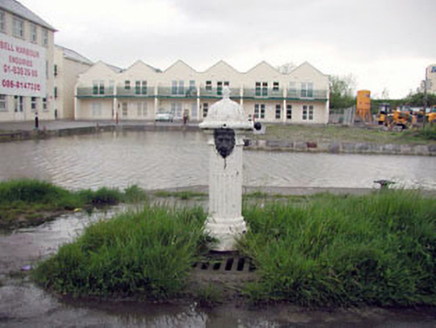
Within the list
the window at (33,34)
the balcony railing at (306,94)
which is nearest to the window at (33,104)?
the window at (33,34)

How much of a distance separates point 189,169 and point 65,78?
179 ft

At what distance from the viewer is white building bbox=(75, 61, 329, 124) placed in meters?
64.1

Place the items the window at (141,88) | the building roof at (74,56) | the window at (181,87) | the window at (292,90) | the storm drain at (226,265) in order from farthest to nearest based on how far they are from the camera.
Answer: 1. the building roof at (74,56)
2. the window at (141,88)
3. the window at (181,87)
4. the window at (292,90)
5. the storm drain at (226,265)

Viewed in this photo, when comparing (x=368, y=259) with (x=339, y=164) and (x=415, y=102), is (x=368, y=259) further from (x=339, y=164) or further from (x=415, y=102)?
(x=415, y=102)

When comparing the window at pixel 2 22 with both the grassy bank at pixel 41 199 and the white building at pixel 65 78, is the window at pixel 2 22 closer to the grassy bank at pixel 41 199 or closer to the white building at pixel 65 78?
the white building at pixel 65 78

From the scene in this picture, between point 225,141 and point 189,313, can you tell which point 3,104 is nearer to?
point 225,141

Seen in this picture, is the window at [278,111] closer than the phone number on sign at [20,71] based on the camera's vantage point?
No

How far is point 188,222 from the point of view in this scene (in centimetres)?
538

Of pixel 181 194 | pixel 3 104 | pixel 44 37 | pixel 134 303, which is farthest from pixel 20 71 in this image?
pixel 134 303

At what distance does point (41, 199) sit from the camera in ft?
26.2

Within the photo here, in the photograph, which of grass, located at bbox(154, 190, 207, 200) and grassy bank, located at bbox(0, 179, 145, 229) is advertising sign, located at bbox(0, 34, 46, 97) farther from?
grass, located at bbox(154, 190, 207, 200)

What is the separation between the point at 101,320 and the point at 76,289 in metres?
0.54

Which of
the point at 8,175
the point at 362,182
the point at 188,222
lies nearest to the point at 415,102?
the point at 362,182

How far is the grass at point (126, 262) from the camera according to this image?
13.6 feet
